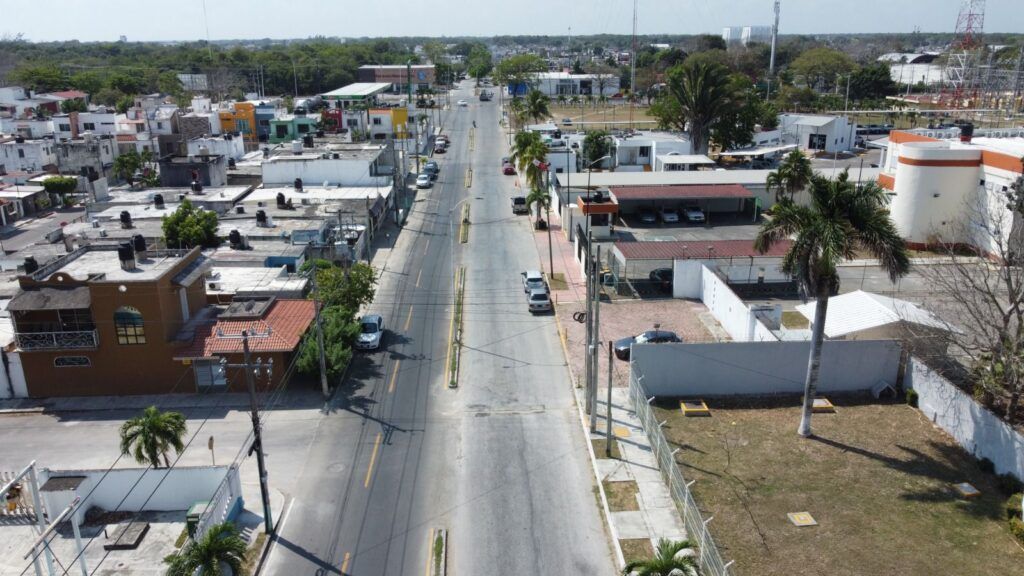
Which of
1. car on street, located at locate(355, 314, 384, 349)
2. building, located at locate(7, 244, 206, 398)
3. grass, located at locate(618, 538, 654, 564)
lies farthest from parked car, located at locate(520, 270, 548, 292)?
grass, located at locate(618, 538, 654, 564)

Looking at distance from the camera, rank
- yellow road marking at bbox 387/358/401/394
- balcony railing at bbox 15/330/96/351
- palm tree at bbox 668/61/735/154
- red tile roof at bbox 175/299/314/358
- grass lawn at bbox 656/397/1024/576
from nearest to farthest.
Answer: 1. grass lawn at bbox 656/397/1024/576
2. balcony railing at bbox 15/330/96/351
3. red tile roof at bbox 175/299/314/358
4. yellow road marking at bbox 387/358/401/394
5. palm tree at bbox 668/61/735/154

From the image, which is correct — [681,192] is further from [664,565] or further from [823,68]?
[823,68]

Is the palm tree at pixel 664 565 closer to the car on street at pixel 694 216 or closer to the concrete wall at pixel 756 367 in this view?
the concrete wall at pixel 756 367

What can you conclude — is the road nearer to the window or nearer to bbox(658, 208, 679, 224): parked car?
the window

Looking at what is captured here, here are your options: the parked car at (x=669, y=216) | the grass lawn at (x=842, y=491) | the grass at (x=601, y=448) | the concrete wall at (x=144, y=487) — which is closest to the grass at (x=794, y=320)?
the grass lawn at (x=842, y=491)

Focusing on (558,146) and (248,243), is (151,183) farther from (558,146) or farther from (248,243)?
(558,146)

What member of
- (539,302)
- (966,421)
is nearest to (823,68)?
(539,302)

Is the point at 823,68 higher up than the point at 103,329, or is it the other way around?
the point at 823,68
